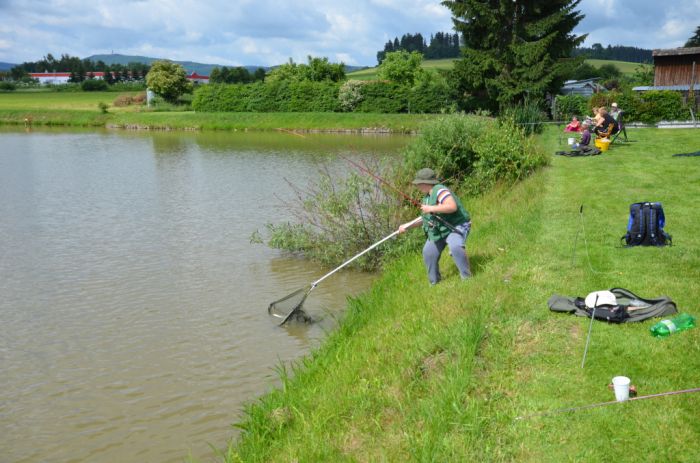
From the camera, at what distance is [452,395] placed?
5863 millimetres

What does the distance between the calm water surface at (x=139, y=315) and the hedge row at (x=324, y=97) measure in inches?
1471

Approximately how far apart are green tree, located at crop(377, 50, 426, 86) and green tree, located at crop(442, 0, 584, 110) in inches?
1082

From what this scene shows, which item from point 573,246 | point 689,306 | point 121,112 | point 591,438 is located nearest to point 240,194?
point 573,246

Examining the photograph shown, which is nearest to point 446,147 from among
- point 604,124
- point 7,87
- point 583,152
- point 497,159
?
point 497,159

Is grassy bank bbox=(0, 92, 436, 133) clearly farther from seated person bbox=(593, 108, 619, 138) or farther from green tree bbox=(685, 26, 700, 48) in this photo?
green tree bbox=(685, 26, 700, 48)

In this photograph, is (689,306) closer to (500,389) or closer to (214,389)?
(500,389)

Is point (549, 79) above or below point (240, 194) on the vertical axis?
above

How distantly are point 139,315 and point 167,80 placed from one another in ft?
228

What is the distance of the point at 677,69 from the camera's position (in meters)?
42.5

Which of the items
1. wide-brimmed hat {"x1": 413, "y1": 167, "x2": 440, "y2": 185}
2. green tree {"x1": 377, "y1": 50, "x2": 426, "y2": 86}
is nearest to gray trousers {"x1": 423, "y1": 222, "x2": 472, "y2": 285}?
wide-brimmed hat {"x1": 413, "y1": 167, "x2": 440, "y2": 185}

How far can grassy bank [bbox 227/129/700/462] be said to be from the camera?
5.17 m

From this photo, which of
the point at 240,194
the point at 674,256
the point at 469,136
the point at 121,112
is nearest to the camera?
the point at 674,256

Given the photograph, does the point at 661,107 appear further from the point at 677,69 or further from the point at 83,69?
the point at 83,69

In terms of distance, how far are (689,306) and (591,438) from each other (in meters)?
3.16
